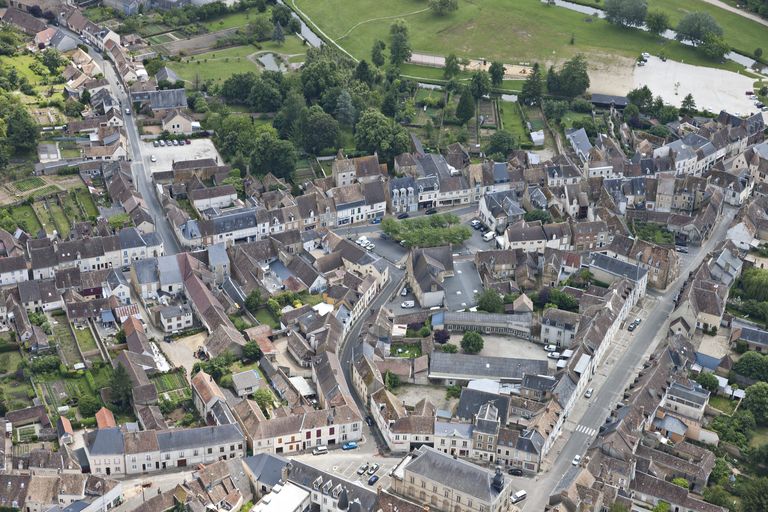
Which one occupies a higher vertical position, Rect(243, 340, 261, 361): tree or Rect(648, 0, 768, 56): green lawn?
Rect(648, 0, 768, 56): green lawn

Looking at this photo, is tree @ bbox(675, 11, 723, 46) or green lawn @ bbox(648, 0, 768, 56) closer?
tree @ bbox(675, 11, 723, 46)

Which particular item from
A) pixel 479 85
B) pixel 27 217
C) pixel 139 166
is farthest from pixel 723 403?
pixel 27 217

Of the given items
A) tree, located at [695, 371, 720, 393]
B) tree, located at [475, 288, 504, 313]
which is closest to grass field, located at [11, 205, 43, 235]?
tree, located at [475, 288, 504, 313]

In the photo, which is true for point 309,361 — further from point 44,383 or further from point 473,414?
point 44,383

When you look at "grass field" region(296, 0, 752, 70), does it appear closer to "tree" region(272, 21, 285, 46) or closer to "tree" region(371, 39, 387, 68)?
"tree" region(371, 39, 387, 68)

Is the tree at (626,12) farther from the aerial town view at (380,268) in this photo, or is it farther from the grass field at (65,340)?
the grass field at (65,340)

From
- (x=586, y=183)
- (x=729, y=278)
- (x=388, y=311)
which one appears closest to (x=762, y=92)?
(x=586, y=183)

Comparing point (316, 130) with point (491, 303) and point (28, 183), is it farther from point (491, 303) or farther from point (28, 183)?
point (491, 303)
